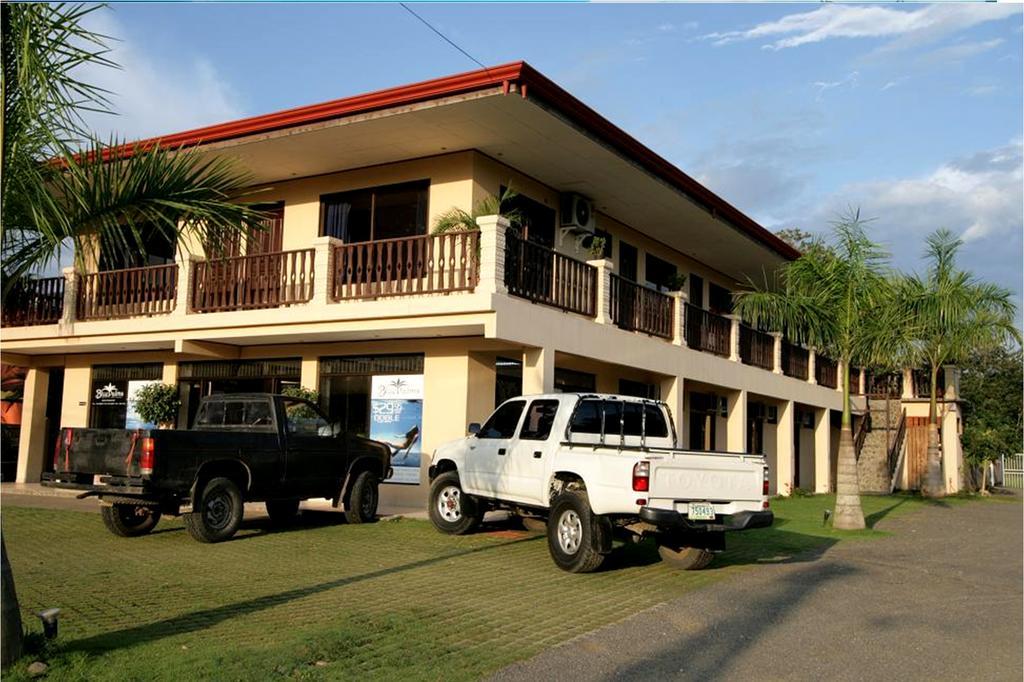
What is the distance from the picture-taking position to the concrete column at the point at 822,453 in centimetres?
Answer: 2706

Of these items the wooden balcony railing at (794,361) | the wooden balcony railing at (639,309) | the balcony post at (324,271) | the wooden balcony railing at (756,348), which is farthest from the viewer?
the wooden balcony railing at (794,361)

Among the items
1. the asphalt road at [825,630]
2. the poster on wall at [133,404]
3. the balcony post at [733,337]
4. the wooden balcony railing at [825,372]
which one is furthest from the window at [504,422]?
the wooden balcony railing at [825,372]

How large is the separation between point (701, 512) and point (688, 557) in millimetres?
1341

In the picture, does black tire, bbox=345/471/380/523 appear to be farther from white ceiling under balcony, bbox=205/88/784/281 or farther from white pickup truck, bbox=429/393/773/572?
white ceiling under balcony, bbox=205/88/784/281

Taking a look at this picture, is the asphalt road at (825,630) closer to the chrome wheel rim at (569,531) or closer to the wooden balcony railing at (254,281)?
the chrome wheel rim at (569,531)

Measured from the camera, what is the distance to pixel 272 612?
7.60m

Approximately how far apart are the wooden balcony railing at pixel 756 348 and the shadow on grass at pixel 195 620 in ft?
50.6

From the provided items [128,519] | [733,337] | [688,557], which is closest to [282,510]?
[128,519]

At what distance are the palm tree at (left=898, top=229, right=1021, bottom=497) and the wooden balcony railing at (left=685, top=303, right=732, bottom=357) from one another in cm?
427

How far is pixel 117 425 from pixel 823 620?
1756 cm

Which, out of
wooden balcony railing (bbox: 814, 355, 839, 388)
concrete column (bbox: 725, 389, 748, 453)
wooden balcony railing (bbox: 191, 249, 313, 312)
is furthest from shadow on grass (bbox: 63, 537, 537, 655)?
wooden balcony railing (bbox: 814, 355, 839, 388)

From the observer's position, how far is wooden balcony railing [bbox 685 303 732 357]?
20500 mm

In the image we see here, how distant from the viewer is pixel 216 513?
1188cm

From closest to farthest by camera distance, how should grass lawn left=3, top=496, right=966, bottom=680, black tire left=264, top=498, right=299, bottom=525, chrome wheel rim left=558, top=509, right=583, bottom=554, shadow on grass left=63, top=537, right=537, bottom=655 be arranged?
grass lawn left=3, top=496, right=966, bottom=680 < shadow on grass left=63, top=537, right=537, bottom=655 < chrome wheel rim left=558, top=509, right=583, bottom=554 < black tire left=264, top=498, right=299, bottom=525
